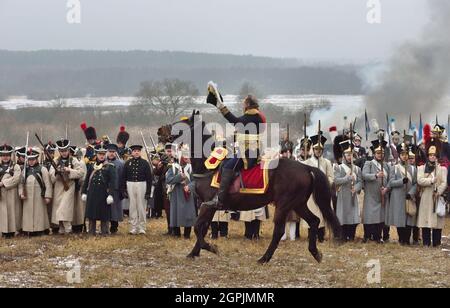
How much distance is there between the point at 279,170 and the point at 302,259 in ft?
5.04

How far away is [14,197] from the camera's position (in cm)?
1589

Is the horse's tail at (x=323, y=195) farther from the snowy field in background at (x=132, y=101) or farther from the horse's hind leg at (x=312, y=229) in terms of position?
the snowy field in background at (x=132, y=101)

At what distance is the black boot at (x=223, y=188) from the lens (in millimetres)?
13023

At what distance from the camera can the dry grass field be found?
11.4 metres

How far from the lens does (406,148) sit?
51.8 feet

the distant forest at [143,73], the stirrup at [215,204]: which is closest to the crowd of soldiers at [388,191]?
the stirrup at [215,204]

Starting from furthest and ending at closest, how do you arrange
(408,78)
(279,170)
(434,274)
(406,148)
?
(408,78) → (406,148) → (279,170) → (434,274)

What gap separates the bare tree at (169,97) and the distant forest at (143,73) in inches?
153

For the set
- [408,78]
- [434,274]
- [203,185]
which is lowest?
[434,274]
